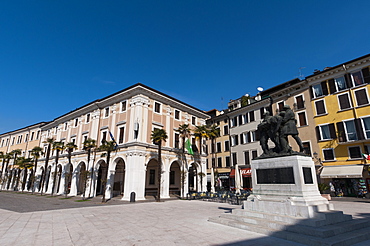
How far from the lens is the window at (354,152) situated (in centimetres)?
2183

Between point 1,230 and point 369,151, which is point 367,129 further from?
point 1,230

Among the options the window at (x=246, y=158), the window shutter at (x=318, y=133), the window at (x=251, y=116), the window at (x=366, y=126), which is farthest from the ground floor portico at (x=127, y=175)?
A: the window at (x=366, y=126)

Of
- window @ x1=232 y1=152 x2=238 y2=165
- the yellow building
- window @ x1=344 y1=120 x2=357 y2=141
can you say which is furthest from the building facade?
window @ x1=344 y1=120 x2=357 y2=141

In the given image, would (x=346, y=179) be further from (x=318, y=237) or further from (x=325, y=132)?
(x=318, y=237)

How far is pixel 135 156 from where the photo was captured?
881 inches

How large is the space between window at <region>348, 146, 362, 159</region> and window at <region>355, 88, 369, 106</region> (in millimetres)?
4965

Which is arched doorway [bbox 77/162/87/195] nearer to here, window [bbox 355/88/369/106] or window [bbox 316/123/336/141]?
window [bbox 316/123/336/141]

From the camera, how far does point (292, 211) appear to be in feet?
23.2

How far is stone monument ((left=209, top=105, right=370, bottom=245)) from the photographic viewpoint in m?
6.09

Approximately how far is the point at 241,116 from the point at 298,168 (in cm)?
2800

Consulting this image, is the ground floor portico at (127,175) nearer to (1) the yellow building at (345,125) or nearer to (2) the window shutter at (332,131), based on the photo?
(1) the yellow building at (345,125)

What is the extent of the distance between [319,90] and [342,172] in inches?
410

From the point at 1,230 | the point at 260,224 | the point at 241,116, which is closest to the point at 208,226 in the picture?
the point at 260,224

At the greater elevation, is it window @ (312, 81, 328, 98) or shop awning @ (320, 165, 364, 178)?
window @ (312, 81, 328, 98)
